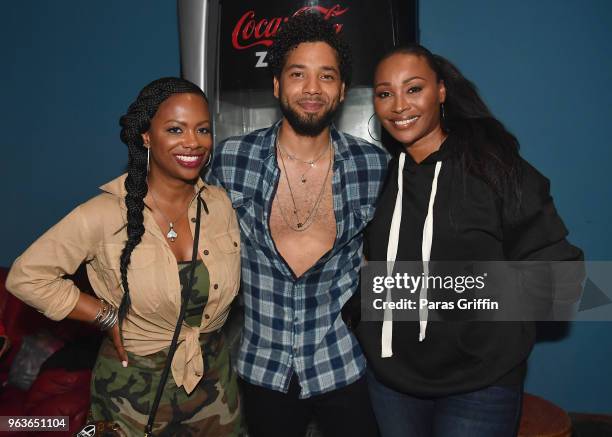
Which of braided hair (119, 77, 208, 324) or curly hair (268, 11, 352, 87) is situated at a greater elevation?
curly hair (268, 11, 352, 87)

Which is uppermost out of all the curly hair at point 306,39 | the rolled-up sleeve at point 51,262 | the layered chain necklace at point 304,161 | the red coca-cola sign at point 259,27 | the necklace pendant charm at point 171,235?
the red coca-cola sign at point 259,27

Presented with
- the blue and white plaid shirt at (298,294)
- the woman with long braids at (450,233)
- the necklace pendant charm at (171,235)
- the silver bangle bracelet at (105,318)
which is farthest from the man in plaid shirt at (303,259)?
the silver bangle bracelet at (105,318)

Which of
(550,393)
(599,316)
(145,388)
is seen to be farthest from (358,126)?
(550,393)

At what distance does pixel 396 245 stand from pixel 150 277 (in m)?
0.73

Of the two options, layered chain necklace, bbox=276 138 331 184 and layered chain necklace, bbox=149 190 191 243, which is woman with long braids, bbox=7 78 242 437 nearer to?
layered chain necklace, bbox=149 190 191 243

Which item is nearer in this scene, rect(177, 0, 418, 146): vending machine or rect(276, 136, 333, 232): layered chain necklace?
rect(276, 136, 333, 232): layered chain necklace

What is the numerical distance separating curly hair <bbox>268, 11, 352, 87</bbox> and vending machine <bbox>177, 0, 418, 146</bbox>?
12 centimetres

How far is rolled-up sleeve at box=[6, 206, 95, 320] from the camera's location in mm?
1442

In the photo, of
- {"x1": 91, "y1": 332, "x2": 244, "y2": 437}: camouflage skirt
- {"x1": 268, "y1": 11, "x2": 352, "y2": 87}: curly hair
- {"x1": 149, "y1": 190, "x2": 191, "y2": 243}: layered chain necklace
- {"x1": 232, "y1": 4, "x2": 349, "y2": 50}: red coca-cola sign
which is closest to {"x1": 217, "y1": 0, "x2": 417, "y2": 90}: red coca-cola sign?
{"x1": 232, "y1": 4, "x2": 349, "y2": 50}: red coca-cola sign

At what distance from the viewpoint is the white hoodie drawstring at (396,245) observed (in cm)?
147

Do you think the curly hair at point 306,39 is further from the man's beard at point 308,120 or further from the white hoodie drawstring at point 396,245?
the white hoodie drawstring at point 396,245

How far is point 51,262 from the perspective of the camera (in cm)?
145

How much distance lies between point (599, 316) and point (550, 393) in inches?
20.3

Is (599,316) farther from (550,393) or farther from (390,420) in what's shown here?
(390,420)
